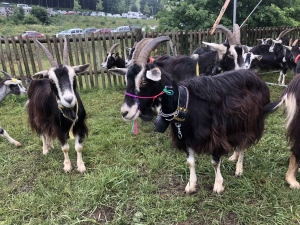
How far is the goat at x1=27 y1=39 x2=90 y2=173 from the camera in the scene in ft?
10.3

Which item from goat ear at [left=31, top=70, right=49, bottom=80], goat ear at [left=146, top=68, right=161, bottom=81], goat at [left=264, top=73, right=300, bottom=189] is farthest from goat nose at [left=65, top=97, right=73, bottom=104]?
goat at [left=264, top=73, right=300, bottom=189]

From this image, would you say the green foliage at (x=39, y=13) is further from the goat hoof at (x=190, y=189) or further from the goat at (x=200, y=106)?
the goat hoof at (x=190, y=189)

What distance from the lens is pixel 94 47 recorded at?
27.1ft

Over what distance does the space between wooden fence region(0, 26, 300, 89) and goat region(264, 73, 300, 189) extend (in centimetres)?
615

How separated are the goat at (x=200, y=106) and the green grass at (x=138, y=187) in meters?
0.31

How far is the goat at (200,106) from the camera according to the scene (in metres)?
2.54

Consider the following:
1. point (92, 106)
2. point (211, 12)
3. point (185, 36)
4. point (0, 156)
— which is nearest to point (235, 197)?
point (0, 156)

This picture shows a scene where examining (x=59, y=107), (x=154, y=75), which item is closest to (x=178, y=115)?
(x=154, y=75)

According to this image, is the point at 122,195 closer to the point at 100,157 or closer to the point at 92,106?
the point at 100,157

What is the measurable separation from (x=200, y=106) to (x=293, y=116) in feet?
3.40

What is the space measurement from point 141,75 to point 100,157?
1.95m

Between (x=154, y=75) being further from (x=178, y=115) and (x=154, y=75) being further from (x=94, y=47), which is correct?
(x=94, y=47)

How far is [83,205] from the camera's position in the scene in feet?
9.50

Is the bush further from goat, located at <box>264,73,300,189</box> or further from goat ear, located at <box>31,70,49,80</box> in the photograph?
goat, located at <box>264,73,300,189</box>
